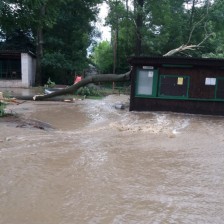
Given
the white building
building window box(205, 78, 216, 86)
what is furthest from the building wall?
building window box(205, 78, 216, 86)

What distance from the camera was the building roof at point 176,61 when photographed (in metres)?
13.4

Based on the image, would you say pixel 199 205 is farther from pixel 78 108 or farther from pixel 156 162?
pixel 78 108

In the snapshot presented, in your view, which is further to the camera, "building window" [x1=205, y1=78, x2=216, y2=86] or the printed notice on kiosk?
the printed notice on kiosk

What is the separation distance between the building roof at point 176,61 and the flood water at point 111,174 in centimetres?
348

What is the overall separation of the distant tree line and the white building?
4.47ft

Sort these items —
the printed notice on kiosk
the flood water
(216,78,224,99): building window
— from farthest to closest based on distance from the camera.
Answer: the printed notice on kiosk < (216,78,224,99): building window < the flood water

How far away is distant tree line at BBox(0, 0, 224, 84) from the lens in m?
28.7

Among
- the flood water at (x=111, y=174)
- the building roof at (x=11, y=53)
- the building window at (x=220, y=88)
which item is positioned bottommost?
the flood water at (x=111, y=174)

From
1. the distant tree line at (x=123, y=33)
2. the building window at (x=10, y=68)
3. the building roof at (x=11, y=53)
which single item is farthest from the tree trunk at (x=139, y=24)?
the building window at (x=10, y=68)

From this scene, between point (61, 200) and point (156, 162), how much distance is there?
106 inches

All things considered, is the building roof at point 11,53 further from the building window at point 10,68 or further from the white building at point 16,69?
the building window at point 10,68

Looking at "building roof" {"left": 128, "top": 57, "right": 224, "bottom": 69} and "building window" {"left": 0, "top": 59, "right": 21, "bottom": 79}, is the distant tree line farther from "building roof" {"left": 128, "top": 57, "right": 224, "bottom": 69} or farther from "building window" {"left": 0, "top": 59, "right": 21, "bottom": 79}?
"building roof" {"left": 128, "top": 57, "right": 224, "bottom": 69}

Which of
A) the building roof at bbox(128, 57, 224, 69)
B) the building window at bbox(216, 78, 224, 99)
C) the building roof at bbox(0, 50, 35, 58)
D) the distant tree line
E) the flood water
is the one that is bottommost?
the flood water

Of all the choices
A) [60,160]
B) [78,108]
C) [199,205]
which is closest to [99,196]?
[199,205]
